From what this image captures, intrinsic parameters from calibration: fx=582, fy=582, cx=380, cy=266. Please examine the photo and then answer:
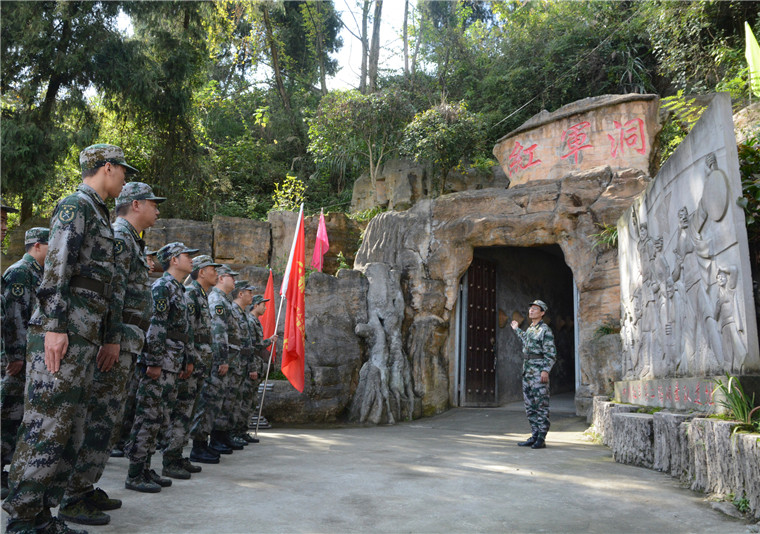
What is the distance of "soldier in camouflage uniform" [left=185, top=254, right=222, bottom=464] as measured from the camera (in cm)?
437

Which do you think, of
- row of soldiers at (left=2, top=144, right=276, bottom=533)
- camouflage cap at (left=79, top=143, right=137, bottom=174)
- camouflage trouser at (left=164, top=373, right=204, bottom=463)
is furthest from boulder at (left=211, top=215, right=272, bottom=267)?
camouflage cap at (left=79, top=143, right=137, bottom=174)

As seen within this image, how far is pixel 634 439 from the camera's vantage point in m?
5.15

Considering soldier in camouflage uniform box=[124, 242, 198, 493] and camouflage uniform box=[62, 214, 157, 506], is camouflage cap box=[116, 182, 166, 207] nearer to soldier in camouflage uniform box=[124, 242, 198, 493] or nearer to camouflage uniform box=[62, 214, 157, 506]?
camouflage uniform box=[62, 214, 157, 506]

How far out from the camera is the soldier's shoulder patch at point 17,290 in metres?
3.96

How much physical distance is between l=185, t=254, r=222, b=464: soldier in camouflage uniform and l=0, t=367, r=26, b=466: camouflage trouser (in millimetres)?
1072

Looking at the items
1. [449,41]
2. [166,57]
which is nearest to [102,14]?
Answer: [166,57]

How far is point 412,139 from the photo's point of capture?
46.2 feet

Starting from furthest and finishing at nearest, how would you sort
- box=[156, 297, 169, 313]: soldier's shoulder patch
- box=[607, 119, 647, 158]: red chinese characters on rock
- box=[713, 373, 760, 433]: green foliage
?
1. box=[607, 119, 647, 158]: red chinese characters on rock
2. box=[156, 297, 169, 313]: soldier's shoulder patch
3. box=[713, 373, 760, 433]: green foliage

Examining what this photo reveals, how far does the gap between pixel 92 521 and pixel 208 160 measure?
43.8ft

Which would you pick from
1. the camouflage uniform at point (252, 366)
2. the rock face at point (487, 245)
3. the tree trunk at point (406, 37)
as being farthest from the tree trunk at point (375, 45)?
the camouflage uniform at point (252, 366)

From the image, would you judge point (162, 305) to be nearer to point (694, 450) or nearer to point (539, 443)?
point (694, 450)

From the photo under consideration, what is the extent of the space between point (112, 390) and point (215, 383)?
7.34 feet

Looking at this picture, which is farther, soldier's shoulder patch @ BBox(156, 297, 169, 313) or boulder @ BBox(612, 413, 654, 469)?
boulder @ BBox(612, 413, 654, 469)

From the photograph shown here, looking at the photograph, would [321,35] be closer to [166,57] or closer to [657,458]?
[166,57]
